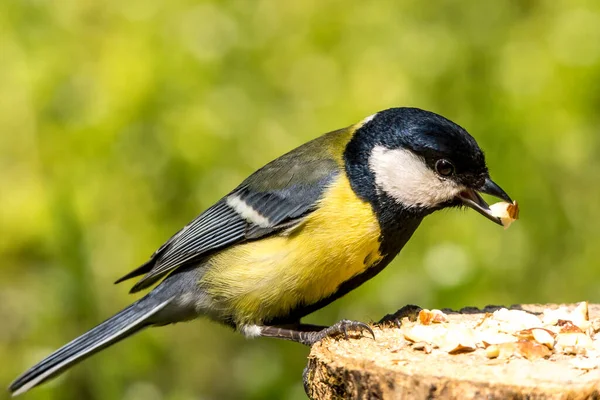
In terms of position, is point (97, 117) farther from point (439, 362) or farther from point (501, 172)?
point (439, 362)

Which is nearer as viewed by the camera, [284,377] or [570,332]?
[570,332]

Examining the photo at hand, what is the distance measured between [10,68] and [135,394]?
166 centimetres

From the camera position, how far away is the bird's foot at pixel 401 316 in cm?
235

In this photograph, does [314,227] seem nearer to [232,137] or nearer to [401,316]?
[401,316]

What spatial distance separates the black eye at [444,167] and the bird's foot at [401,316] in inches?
16.3

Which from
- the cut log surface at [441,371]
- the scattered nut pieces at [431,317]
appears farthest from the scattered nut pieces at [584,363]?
the scattered nut pieces at [431,317]

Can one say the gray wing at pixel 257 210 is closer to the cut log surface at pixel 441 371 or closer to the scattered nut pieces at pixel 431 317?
the scattered nut pieces at pixel 431 317

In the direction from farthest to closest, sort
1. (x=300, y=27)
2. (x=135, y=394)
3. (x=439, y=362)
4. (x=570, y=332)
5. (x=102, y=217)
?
(x=300, y=27) → (x=102, y=217) → (x=135, y=394) → (x=570, y=332) → (x=439, y=362)

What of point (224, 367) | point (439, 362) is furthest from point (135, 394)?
point (439, 362)

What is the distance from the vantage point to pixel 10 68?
156 inches

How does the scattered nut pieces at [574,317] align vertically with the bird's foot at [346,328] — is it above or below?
below

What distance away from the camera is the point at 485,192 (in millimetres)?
2545

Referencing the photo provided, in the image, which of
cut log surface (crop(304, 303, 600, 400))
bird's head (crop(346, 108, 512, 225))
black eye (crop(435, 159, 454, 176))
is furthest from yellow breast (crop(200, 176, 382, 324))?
cut log surface (crop(304, 303, 600, 400))

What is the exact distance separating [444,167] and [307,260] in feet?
1.64
